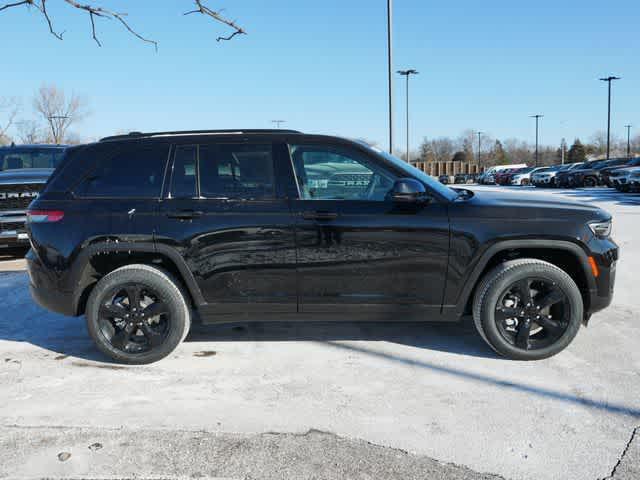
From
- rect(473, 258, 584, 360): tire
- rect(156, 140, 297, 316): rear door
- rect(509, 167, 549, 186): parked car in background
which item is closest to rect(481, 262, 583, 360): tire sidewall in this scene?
rect(473, 258, 584, 360): tire

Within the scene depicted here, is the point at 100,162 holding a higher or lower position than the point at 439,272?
higher

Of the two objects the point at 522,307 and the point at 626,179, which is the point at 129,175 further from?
the point at 626,179

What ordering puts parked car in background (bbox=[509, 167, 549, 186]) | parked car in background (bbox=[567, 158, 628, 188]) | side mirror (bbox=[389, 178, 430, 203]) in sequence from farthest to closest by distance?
parked car in background (bbox=[509, 167, 549, 186])
parked car in background (bbox=[567, 158, 628, 188])
side mirror (bbox=[389, 178, 430, 203])

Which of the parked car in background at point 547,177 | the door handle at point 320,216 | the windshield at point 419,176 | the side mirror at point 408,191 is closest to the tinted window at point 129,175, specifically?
the door handle at point 320,216

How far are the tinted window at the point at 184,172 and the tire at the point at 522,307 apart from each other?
7.76ft

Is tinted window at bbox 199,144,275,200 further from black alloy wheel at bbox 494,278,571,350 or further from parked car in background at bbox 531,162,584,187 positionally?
parked car in background at bbox 531,162,584,187

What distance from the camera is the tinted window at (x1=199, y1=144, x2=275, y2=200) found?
4227 mm

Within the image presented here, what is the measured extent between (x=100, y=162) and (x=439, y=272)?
2.79 metres

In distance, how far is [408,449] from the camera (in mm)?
2963

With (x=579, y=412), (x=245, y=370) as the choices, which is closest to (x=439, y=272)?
(x=579, y=412)

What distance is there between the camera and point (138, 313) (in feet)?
14.0

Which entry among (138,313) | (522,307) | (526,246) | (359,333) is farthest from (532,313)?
(138,313)

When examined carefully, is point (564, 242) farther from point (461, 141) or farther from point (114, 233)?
point (461, 141)

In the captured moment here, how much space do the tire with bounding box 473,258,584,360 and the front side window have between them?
3.49 feet
